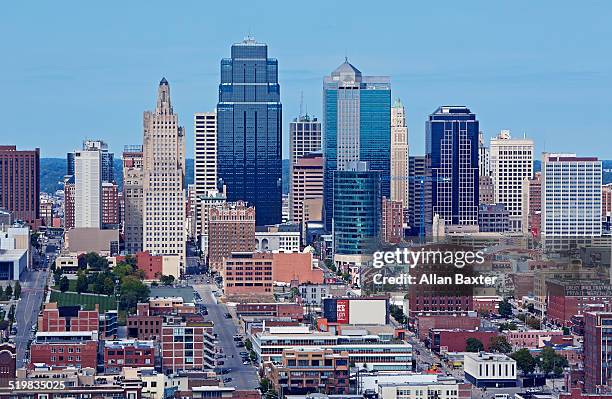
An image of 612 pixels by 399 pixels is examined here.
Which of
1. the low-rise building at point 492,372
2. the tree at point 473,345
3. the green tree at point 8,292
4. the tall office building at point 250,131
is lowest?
the low-rise building at point 492,372

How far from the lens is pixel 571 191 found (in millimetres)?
79750

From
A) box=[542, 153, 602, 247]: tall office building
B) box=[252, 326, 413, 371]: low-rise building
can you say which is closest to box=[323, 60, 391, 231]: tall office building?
box=[542, 153, 602, 247]: tall office building

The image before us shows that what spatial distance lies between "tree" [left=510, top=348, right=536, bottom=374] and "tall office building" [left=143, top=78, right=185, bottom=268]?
24237mm

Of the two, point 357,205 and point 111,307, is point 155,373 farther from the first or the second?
point 357,205

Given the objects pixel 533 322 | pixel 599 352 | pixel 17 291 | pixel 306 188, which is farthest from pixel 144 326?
pixel 306 188

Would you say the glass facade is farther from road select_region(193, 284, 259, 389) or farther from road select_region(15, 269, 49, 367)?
road select_region(15, 269, 49, 367)

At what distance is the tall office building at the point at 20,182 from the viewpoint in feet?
265

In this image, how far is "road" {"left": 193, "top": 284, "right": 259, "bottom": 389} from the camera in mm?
A: 41000

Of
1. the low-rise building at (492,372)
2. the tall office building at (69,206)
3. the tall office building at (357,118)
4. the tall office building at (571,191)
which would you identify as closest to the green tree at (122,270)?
the tall office building at (69,206)

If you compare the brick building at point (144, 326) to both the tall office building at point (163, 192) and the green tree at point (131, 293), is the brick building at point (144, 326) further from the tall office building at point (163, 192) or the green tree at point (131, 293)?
the tall office building at point (163, 192)

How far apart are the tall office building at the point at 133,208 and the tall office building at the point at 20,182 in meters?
5.69

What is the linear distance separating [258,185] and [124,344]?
42.8 meters

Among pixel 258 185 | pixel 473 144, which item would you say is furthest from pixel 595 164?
pixel 258 185

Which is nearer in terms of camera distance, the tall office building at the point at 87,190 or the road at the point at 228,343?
the road at the point at 228,343
